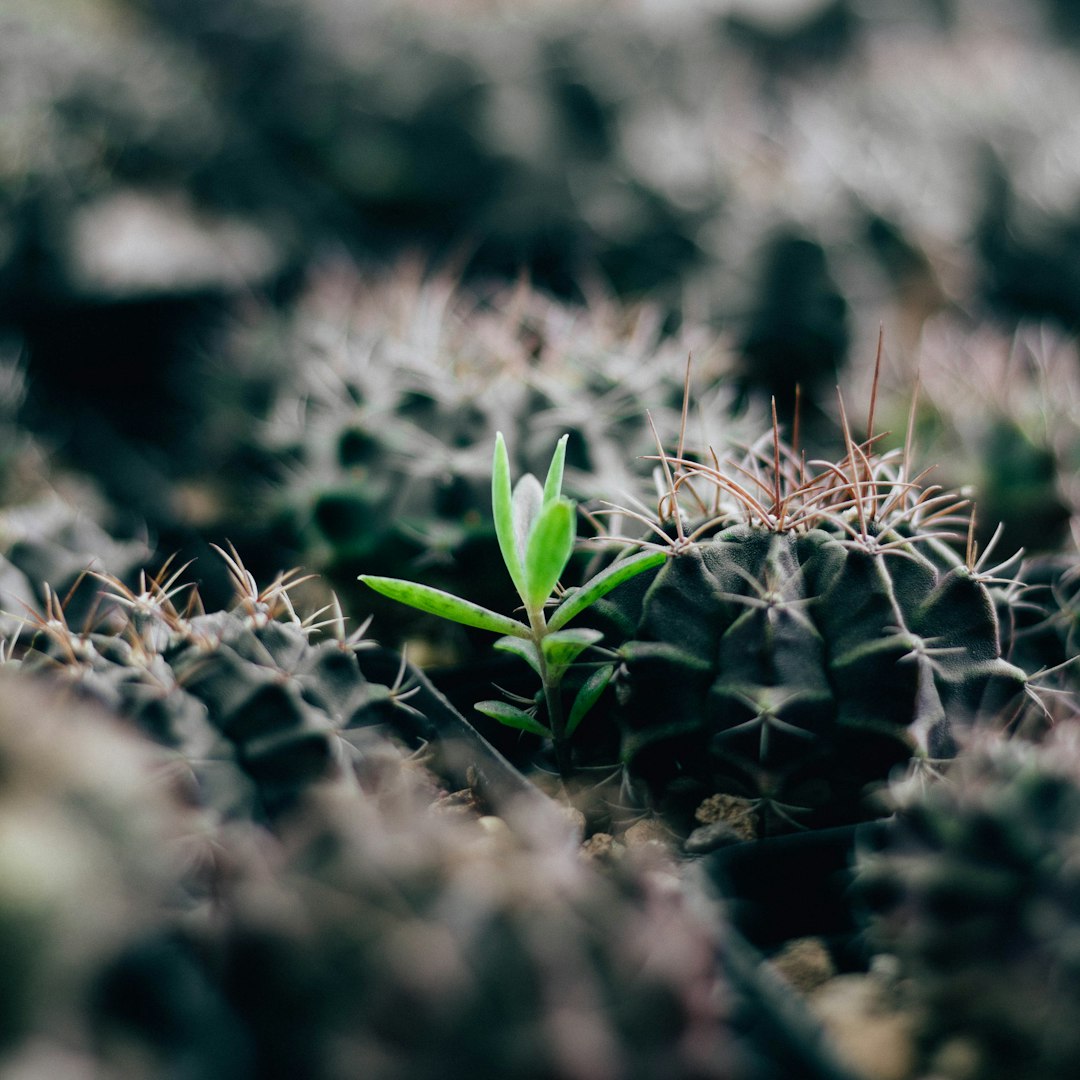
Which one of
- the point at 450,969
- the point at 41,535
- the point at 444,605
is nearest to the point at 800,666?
the point at 444,605

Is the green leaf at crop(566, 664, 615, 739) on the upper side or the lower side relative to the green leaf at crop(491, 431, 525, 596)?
lower

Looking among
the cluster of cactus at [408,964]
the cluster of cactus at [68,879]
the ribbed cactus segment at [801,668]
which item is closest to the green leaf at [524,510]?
the ribbed cactus segment at [801,668]

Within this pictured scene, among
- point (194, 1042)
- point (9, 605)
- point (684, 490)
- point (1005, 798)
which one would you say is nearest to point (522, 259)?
point (684, 490)

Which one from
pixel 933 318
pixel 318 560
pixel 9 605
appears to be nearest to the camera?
pixel 9 605

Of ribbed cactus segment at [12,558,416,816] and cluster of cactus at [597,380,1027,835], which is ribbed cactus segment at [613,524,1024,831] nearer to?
cluster of cactus at [597,380,1027,835]

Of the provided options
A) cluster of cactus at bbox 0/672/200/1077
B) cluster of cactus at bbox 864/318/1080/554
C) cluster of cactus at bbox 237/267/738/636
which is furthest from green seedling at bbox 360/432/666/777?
cluster of cactus at bbox 864/318/1080/554

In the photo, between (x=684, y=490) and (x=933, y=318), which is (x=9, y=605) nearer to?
(x=684, y=490)
